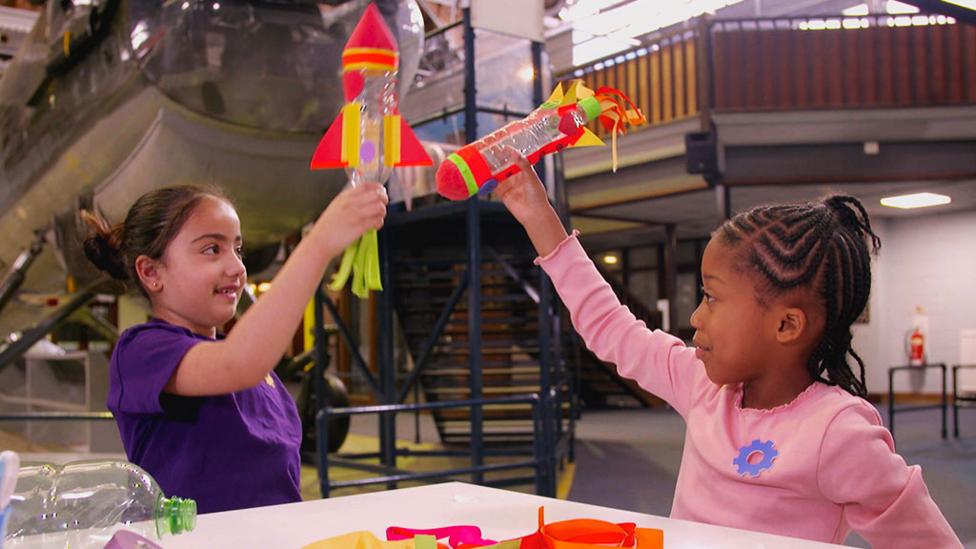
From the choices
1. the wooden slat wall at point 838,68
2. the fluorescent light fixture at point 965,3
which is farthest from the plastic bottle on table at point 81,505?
the wooden slat wall at point 838,68

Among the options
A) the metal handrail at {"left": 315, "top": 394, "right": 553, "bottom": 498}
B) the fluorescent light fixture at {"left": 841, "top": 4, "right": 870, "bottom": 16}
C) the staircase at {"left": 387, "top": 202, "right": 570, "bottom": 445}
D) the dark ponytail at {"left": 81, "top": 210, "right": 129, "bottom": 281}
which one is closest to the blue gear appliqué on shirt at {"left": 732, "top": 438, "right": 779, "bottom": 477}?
→ the dark ponytail at {"left": 81, "top": 210, "right": 129, "bottom": 281}

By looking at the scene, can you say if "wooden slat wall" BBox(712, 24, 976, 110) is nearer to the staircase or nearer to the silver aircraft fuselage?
the staircase

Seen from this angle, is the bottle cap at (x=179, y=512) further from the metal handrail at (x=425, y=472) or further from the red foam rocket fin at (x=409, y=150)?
the metal handrail at (x=425, y=472)

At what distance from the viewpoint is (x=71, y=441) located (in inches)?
349

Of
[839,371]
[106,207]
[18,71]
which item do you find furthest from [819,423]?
[18,71]

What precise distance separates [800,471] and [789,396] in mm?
178

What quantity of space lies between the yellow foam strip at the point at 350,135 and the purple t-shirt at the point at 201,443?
0.49 meters

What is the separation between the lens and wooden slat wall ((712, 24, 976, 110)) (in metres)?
8.44

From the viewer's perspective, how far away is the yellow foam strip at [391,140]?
114 centimetres

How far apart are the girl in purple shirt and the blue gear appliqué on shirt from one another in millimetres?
795

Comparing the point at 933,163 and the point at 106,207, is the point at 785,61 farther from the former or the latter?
the point at 106,207

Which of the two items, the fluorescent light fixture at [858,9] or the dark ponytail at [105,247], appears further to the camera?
the fluorescent light fixture at [858,9]

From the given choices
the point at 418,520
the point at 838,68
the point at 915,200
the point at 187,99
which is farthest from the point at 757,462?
the point at 915,200

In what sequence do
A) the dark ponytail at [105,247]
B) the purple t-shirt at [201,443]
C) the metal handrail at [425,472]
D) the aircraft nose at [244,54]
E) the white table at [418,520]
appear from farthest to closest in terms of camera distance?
the aircraft nose at [244,54]
the metal handrail at [425,472]
the dark ponytail at [105,247]
the purple t-shirt at [201,443]
the white table at [418,520]
